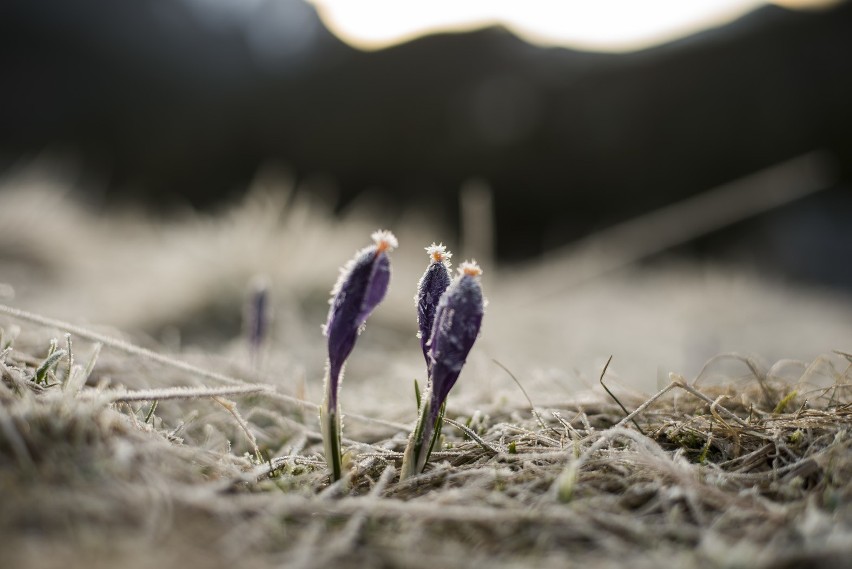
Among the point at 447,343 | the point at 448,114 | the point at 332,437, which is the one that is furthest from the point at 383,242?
the point at 448,114

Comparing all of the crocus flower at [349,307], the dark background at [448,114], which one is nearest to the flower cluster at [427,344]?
the crocus flower at [349,307]

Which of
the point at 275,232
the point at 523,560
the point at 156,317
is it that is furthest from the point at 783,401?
the point at 275,232

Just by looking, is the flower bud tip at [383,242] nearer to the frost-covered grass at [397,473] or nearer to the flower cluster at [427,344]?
the flower cluster at [427,344]

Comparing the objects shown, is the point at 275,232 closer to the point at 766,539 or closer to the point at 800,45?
the point at 766,539

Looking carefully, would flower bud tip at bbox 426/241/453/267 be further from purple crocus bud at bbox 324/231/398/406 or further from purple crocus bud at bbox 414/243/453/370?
purple crocus bud at bbox 324/231/398/406

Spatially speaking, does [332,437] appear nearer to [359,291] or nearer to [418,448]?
[418,448]
